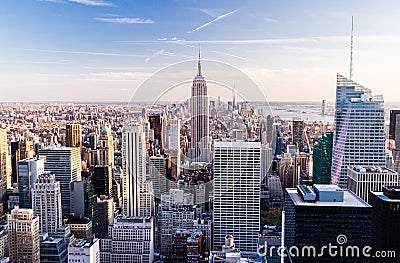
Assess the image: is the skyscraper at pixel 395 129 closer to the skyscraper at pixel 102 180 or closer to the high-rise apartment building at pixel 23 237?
the skyscraper at pixel 102 180

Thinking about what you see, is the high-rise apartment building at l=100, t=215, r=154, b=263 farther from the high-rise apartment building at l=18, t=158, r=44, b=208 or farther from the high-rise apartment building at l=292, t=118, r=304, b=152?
the high-rise apartment building at l=292, t=118, r=304, b=152

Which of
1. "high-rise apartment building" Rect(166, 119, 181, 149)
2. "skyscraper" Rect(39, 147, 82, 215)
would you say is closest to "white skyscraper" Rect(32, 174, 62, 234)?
"skyscraper" Rect(39, 147, 82, 215)

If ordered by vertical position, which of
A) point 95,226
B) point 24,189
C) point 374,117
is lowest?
point 95,226

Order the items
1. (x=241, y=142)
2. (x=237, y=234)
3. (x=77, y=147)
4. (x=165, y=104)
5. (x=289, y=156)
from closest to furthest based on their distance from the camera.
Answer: (x=165, y=104)
(x=241, y=142)
(x=237, y=234)
(x=289, y=156)
(x=77, y=147)

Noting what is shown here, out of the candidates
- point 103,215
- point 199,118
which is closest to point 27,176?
point 103,215

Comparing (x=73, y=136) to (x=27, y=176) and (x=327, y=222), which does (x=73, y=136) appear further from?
(x=327, y=222)

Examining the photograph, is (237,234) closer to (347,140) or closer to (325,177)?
(325,177)

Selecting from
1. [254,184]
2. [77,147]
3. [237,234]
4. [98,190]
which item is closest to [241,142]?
[254,184]
